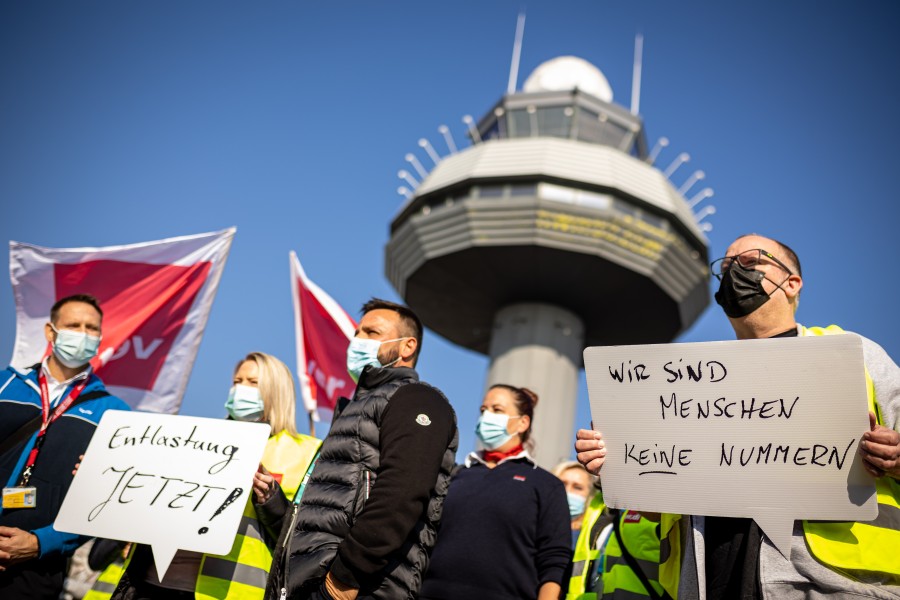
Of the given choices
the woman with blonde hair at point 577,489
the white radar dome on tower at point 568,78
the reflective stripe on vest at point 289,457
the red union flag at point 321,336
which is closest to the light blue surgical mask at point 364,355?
the reflective stripe on vest at point 289,457

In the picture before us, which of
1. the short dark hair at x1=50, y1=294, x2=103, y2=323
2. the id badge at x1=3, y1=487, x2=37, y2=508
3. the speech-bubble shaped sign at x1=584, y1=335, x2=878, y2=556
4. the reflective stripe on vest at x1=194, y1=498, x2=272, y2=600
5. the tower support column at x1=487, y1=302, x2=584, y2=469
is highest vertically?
the tower support column at x1=487, y1=302, x2=584, y2=469

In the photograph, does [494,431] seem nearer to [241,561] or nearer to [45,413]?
[241,561]

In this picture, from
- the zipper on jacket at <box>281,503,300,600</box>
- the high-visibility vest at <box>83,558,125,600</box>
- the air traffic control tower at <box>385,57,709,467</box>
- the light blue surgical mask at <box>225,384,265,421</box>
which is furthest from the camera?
the air traffic control tower at <box>385,57,709,467</box>

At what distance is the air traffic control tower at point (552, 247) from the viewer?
75.0ft

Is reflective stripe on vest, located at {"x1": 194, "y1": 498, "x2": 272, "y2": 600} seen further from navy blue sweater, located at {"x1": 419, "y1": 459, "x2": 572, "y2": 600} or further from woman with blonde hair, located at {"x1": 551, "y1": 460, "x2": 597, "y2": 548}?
woman with blonde hair, located at {"x1": 551, "y1": 460, "x2": 597, "y2": 548}

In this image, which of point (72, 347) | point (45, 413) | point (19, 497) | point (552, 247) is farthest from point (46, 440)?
point (552, 247)

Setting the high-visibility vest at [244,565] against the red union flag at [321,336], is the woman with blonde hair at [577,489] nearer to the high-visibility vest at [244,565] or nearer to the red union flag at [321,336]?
the high-visibility vest at [244,565]

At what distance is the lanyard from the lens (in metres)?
4.11

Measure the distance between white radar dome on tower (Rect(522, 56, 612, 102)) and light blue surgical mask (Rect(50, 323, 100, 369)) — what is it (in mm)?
27826

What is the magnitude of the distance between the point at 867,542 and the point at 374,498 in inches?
70.5

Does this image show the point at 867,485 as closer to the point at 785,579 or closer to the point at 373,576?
the point at 785,579

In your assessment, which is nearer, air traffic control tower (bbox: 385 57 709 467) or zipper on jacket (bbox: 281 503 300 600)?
zipper on jacket (bbox: 281 503 300 600)

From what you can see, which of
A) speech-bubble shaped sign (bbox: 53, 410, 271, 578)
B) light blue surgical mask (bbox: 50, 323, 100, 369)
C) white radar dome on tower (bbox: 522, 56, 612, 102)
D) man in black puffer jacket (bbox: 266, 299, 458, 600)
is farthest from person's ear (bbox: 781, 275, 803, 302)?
white radar dome on tower (bbox: 522, 56, 612, 102)

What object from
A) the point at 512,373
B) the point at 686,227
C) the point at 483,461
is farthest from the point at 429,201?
the point at 483,461
